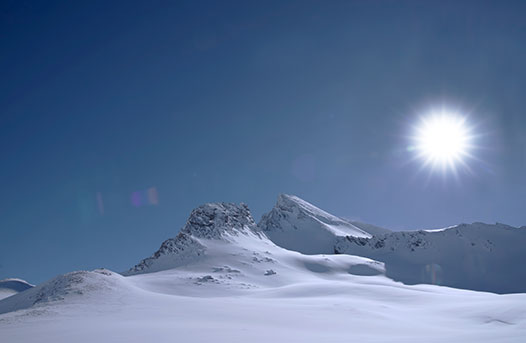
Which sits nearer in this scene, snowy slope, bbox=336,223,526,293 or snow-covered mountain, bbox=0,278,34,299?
snowy slope, bbox=336,223,526,293

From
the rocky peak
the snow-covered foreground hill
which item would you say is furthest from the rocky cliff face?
the snow-covered foreground hill

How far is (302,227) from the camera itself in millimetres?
137750

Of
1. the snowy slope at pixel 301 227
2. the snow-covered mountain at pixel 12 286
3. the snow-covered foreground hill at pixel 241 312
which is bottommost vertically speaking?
the snow-covered foreground hill at pixel 241 312

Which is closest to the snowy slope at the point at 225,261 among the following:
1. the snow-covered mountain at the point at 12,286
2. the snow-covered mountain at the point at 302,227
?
the snow-covered mountain at the point at 302,227

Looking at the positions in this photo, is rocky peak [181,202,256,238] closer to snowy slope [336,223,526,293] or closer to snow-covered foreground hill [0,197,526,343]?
snow-covered foreground hill [0,197,526,343]

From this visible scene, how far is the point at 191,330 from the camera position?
53.4 feet

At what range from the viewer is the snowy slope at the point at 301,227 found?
126 m

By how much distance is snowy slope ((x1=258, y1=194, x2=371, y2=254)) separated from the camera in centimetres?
12606

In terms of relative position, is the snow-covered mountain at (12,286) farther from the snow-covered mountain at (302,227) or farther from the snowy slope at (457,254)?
the snowy slope at (457,254)

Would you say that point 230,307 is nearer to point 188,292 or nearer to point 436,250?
point 188,292

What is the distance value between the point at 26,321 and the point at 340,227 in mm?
141095

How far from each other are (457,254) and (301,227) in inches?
2210

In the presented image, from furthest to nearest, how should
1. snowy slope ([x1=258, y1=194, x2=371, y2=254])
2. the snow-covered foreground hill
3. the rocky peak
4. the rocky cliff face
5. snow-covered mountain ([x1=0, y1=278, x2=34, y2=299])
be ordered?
snow-covered mountain ([x1=0, y1=278, x2=34, y2=299])
snowy slope ([x1=258, y1=194, x2=371, y2=254])
the rocky peak
the rocky cliff face
the snow-covered foreground hill

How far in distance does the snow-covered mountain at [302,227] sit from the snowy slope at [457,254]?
7587 mm
